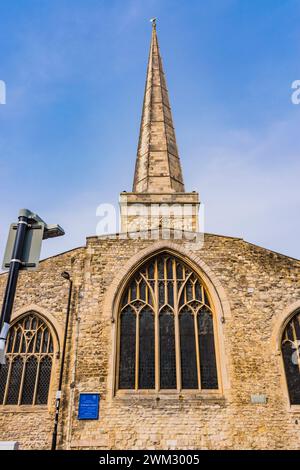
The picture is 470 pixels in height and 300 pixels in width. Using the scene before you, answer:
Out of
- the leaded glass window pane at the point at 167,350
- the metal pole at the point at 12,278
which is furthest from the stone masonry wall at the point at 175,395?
the metal pole at the point at 12,278

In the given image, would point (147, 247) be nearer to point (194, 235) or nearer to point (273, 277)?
point (194, 235)

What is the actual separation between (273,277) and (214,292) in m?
2.03

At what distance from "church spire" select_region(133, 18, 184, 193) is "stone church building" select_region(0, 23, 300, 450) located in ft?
16.2

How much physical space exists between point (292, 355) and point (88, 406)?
5.95 metres

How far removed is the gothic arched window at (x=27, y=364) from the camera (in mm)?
10328

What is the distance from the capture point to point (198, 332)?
36.3ft

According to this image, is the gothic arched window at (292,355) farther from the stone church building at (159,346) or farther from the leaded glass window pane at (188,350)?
the leaded glass window pane at (188,350)

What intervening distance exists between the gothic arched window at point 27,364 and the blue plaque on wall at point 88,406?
3.96 ft

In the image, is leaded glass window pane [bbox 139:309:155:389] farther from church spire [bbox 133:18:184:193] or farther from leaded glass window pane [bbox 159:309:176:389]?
church spire [bbox 133:18:184:193]

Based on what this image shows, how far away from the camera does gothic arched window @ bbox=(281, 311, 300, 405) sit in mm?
10281

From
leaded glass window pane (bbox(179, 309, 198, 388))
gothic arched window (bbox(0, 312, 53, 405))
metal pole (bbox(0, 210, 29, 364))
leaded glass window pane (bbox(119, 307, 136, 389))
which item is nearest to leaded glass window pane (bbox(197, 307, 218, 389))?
leaded glass window pane (bbox(179, 309, 198, 388))
